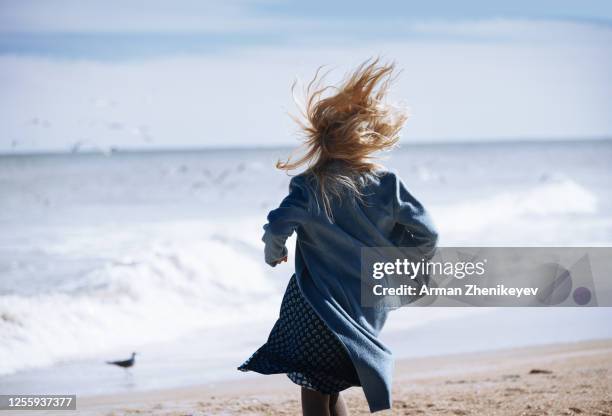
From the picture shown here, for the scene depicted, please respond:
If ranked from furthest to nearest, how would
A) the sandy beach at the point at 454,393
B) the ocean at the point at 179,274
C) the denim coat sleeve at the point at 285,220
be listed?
the ocean at the point at 179,274 → the sandy beach at the point at 454,393 → the denim coat sleeve at the point at 285,220

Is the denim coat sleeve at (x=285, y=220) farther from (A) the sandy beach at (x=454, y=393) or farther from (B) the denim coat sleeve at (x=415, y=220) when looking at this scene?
(A) the sandy beach at (x=454, y=393)

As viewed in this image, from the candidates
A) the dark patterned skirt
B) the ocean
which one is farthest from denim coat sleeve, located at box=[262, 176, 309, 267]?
the ocean

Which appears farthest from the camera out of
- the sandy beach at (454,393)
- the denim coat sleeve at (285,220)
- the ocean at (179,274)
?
the ocean at (179,274)

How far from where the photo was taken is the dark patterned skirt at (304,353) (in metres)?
3.38

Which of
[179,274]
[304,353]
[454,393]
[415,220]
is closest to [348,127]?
[415,220]

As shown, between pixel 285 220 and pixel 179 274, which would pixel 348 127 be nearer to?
pixel 285 220

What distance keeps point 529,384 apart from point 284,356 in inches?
97.6

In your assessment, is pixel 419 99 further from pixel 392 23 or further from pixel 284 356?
pixel 284 356

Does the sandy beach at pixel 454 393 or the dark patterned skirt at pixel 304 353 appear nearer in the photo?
the dark patterned skirt at pixel 304 353

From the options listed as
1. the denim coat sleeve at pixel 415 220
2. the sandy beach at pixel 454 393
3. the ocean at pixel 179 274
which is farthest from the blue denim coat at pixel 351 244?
the ocean at pixel 179 274

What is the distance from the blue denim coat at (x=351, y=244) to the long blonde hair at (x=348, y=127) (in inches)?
2.1

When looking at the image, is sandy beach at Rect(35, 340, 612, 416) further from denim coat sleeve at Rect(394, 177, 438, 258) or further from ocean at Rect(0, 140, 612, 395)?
denim coat sleeve at Rect(394, 177, 438, 258)

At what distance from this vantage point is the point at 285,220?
3.34 m

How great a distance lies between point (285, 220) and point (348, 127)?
43cm
